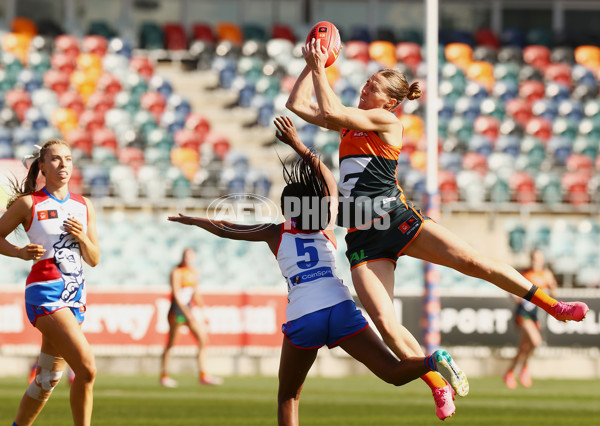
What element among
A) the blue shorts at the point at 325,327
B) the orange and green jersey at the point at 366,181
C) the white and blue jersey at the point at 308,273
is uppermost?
the orange and green jersey at the point at 366,181

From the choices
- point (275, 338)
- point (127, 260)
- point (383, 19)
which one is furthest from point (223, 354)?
point (383, 19)

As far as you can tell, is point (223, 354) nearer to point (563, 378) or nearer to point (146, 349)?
point (146, 349)

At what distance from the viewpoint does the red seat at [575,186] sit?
20.7 m

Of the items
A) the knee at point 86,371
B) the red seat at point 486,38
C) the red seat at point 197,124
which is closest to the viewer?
the knee at point 86,371

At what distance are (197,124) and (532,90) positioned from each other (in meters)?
8.22

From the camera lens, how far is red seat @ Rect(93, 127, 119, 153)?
21.6m

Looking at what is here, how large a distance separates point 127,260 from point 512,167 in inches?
337

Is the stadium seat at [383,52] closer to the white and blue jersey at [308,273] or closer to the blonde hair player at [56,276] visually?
the blonde hair player at [56,276]

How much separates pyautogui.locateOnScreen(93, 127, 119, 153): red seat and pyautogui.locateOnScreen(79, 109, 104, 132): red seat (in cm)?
38

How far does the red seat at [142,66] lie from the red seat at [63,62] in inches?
53.1

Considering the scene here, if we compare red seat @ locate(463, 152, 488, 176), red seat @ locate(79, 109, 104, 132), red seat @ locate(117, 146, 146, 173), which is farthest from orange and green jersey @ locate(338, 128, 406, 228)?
red seat @ locate(79, 109, 104, 132)

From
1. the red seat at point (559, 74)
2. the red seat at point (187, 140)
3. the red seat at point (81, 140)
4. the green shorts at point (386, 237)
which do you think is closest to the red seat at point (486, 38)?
the red seat at point (559, 74)

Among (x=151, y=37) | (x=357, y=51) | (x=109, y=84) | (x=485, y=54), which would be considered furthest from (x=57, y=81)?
(x=485, y=54)

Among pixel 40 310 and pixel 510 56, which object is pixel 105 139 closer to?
pixel 510 56
